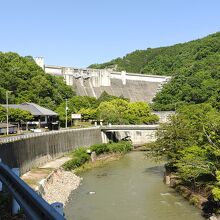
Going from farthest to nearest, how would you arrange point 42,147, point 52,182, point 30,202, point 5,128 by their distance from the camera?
point 5,128 < point 42,147 < point 52,182 < point 30,202

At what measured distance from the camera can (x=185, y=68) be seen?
131375mm

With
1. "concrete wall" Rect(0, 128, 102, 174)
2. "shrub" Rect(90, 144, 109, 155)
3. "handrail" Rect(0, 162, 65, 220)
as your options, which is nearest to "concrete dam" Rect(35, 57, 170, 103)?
"concrete wall" Rect(0, 128, 102, 174)

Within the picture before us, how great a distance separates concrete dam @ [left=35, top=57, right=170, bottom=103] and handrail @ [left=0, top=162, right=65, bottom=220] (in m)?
102

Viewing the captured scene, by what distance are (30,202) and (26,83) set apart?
81.9 metres

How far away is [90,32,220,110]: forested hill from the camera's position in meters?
107

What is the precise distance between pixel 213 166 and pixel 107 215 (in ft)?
24.4

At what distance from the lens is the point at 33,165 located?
1564 inches

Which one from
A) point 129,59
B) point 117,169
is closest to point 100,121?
point 117,169

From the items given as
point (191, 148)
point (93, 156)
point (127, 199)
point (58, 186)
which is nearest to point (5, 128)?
point (93, 156)

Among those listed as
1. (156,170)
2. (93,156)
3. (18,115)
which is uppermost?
(18,115)

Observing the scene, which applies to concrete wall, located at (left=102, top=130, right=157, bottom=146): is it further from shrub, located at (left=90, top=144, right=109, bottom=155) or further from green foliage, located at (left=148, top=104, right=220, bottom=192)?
green foliage, located at (left=148, top=104, right=220, bottom=192)

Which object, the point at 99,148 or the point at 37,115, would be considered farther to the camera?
the point at 37,115

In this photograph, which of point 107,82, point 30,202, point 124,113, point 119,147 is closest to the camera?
point 30,202

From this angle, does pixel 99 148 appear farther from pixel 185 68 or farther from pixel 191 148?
pixel 185 68
